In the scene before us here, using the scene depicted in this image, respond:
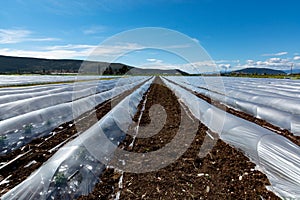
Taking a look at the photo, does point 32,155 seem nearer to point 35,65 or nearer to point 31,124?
point 31,124

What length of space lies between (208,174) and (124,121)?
321 centimetres

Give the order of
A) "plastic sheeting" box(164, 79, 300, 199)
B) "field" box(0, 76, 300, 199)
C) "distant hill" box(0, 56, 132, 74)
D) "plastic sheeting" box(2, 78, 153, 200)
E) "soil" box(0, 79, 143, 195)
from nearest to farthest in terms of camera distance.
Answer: "plastic sheeting" box(2, 78, 153, 200) < "plastic sheeting" box(164, 79, 300, 199) < "field" box(0, 76, 300, 199) < "soil" box(0, 79, 143, 195) < "distant hill" box(0, 56, 132, 74)

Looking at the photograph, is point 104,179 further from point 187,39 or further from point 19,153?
point 187,39

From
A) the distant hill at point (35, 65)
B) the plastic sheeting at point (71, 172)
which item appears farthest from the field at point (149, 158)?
the distant hill at point (35, 65)

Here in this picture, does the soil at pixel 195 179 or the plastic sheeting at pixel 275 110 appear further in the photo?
the plastic sheeting at pixel 275 110

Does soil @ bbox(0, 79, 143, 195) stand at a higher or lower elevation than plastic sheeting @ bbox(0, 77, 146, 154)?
lower

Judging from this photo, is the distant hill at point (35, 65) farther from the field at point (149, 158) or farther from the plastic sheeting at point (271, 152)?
the plastic sheeting at point (271, 152)

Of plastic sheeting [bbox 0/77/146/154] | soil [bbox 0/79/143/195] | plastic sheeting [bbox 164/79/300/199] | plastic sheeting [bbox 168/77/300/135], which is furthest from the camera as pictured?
plastic sheeting [bbox 168/77/300/135]

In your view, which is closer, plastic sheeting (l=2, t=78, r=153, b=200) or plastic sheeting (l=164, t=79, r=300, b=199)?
plastic sheeting (l=2, t=78, r=153, b=200)

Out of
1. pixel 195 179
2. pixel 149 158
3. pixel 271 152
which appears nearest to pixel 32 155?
pixel 149 158

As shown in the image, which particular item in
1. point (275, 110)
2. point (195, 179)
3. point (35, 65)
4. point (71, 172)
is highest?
point (35, 65)

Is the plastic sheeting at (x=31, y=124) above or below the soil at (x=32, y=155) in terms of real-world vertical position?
above

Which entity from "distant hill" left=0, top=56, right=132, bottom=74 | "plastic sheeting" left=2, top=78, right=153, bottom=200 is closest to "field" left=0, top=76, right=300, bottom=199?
"plastic sheeting" left=2, top=78, right=153, bottom=200

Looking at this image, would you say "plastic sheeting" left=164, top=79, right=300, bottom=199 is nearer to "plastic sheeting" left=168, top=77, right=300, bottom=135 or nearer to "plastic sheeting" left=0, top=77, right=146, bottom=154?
→ "plastic sheeting" left=168, top=77, right=300, bottom=135
